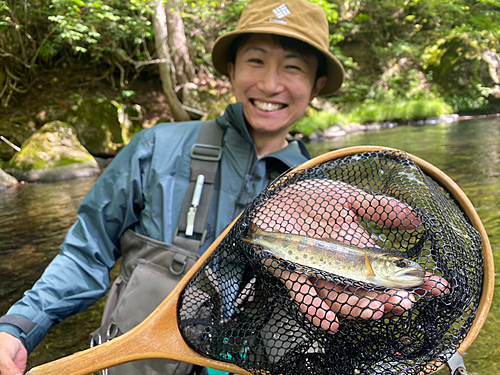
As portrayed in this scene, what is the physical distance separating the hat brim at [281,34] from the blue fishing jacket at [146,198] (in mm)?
431

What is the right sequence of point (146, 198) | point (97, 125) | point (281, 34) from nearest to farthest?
point (281, 34) → point (146, 198) → point (97, 125)

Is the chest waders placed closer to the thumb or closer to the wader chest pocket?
the wader chest pocket

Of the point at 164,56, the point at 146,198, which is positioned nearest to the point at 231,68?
the point at 146,198

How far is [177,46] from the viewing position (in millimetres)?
13922

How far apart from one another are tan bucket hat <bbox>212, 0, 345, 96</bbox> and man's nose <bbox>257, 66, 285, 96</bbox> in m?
0.24

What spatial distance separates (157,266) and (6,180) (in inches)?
373

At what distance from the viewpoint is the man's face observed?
2.25 m

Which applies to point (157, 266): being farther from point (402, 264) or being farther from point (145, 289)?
point (402, 264)

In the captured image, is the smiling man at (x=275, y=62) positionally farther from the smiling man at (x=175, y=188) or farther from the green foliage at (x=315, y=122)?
the green foliage at (x=315, y=122)

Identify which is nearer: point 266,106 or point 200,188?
point 200,188

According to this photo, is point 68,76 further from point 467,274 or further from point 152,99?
point 467,274

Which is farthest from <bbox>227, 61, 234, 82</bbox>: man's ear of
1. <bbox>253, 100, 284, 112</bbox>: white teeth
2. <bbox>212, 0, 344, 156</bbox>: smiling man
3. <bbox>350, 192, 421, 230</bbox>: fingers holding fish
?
<bbox>350, 192, 421, 230</bbox>: fingers holding fish

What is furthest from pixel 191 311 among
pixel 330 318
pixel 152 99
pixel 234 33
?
pixel 152 99

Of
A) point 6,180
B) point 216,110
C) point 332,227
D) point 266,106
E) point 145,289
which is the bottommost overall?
point 6,180
